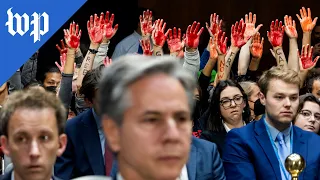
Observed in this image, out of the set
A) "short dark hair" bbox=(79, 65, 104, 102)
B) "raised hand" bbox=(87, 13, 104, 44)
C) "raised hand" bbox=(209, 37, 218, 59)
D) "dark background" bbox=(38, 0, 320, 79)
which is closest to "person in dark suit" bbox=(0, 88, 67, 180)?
"short dark hair" bbox=(79, 65, 104, 102)

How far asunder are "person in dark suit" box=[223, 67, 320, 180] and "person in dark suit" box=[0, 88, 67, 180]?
208 centimetres

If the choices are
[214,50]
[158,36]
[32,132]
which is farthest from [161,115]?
[214,50]

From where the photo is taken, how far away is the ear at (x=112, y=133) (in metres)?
2.19

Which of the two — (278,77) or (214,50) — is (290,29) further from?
(278,77)

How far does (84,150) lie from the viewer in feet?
16.2

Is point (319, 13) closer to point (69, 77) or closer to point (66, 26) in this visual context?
point (66, 26)

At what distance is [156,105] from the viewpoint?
2.13 m

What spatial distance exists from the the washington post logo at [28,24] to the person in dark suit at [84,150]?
1940 mm

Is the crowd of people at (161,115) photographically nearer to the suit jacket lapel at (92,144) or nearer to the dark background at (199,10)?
the suit jacket lapel at (92,144)

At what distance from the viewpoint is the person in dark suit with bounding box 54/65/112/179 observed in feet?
16.0

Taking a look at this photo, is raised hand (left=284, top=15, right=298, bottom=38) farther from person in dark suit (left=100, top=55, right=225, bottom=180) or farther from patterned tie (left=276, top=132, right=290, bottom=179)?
person in dark suit (left=100, top=55, right=225, bottom=180)

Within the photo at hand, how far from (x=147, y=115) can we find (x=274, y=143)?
3361 mm

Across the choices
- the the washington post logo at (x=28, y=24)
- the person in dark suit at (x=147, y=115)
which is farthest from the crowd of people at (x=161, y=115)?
the the washington post logo at (x=28, y=24)

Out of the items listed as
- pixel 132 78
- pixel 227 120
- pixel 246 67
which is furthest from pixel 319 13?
pixel 132 78
